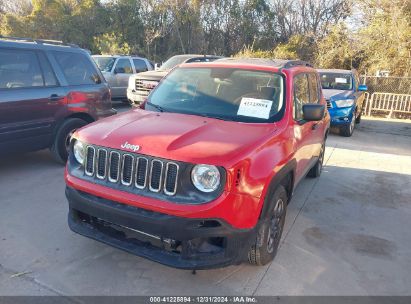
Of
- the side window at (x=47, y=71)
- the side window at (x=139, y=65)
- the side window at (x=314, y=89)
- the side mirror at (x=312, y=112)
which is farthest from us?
the side window at (x=139, y=65)

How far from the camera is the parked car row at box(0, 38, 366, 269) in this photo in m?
2.74

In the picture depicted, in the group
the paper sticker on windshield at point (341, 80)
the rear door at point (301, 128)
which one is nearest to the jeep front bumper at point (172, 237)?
the rear door at point (301, 128)

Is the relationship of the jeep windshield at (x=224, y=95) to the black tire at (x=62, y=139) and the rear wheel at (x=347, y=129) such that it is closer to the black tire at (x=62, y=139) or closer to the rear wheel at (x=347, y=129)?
the black tire at (x=62, y=139)

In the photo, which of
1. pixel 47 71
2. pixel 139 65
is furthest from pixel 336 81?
pixel 47 71

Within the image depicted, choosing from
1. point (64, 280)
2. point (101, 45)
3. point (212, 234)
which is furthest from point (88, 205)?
point (101, 45)

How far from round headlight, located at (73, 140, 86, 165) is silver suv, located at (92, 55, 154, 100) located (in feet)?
31.7

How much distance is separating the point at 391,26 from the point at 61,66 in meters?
15.2

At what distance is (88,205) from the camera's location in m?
3.06

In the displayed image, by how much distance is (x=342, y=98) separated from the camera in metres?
10.0

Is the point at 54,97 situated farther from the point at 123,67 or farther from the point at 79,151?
the point at 123,67

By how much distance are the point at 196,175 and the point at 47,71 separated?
3847 millimetres

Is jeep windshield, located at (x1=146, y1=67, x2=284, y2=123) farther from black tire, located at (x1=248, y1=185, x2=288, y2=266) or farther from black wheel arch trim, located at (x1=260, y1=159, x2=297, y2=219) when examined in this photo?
black tire, located at (x1=248, y1=185, x2=288, y2=266)

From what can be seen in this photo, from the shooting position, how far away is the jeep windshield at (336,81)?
1105 cm

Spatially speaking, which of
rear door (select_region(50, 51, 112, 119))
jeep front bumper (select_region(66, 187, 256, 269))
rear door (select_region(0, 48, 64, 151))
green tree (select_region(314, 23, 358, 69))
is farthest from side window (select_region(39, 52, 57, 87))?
green tree (select_region(314, 23, 358, 69))
